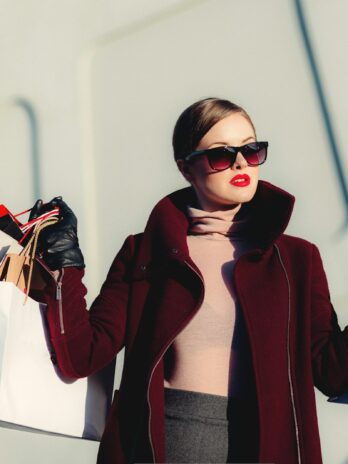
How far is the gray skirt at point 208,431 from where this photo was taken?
792 millimetres

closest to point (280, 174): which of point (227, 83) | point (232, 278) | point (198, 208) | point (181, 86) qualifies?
point (227, 83)

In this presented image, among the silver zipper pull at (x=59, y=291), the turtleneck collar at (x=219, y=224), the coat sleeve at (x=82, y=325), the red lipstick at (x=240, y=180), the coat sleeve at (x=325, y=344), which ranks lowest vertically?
the coat sleeve at (x=325, y=344)

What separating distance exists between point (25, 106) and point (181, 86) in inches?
22.5

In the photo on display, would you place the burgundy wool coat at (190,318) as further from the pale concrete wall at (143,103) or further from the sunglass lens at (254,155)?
the pale concrete wall at (143,103)

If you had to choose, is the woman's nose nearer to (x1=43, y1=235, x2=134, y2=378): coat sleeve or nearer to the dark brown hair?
the dark brown hair

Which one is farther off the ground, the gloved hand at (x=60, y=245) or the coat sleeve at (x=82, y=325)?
the gloved hand at (x=60, y=245)

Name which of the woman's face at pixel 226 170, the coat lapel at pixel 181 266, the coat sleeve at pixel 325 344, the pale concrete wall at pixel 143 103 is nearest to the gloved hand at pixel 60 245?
the coat lapel at pixel 181 266

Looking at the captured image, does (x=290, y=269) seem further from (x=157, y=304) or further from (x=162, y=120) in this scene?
(x=162, y=120)

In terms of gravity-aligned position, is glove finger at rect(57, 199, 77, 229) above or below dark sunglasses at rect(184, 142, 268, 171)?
below

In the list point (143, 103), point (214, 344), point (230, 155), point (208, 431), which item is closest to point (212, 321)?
point (214, 344)

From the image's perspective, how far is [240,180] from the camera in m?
0.93

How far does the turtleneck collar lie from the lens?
3.16ft

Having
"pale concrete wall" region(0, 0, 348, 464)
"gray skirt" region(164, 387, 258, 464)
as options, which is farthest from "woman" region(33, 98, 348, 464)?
"pale concrete wall" region(0, 0, 348, 464)

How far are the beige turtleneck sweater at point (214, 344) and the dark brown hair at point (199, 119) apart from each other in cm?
18
